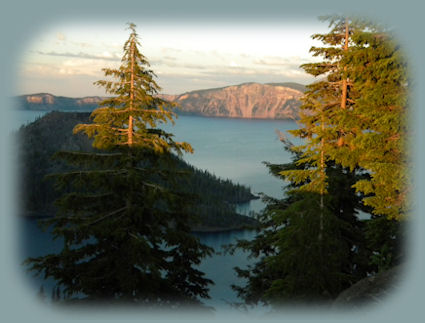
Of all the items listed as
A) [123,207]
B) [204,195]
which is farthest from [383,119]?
[204,195]

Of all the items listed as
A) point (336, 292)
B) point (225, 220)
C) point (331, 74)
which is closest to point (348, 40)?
point (331, 74)

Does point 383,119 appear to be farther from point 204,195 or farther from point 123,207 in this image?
point 204,195

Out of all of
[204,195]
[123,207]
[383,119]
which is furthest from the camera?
[204,195]

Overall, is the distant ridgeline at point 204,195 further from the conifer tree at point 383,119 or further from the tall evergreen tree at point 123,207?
the conifer tree at point 383,119

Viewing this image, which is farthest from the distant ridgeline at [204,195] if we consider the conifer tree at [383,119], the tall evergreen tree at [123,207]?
the conifer tree at [383,119]

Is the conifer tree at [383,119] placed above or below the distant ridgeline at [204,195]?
above

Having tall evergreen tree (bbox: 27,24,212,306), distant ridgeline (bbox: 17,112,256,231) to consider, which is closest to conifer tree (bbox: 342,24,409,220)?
tall evergreen tree (bbox: 27,24,212,306)

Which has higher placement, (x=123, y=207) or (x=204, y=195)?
(x=123, y=207)

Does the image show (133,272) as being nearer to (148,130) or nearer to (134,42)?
(148,130)
